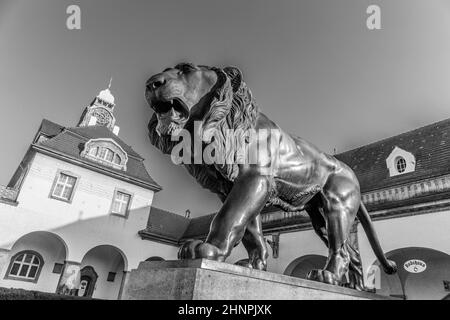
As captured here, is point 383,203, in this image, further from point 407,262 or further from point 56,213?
point 56,213

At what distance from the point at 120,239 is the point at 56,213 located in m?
3.45

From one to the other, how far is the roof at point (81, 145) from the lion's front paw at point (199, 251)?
16.0 m

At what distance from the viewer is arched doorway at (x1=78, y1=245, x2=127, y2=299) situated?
653 inches

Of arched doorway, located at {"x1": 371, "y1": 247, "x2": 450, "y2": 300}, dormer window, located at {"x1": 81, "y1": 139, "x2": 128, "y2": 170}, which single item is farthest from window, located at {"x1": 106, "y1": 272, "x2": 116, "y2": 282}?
arched doorway, located at {"x1": 371, "y1": 247, "x2": 450, "y2": 300}

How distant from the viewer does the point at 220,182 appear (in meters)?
2.16

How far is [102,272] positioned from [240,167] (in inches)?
705

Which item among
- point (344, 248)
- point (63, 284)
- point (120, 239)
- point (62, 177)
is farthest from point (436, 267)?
point (62, 177)

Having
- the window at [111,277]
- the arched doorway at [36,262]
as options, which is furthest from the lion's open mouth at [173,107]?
the window at [111,277]

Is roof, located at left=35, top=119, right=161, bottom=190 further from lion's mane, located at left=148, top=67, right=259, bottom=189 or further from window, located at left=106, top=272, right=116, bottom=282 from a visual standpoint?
lion's mane, located at left=148, top=67, right=259, bottom=189

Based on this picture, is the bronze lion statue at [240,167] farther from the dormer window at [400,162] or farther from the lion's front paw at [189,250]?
the dormer window at [400,162]

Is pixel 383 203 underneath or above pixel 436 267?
above

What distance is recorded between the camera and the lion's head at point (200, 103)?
180 centimetres

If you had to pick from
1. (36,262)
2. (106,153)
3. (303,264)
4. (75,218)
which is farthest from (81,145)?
(303,264)
